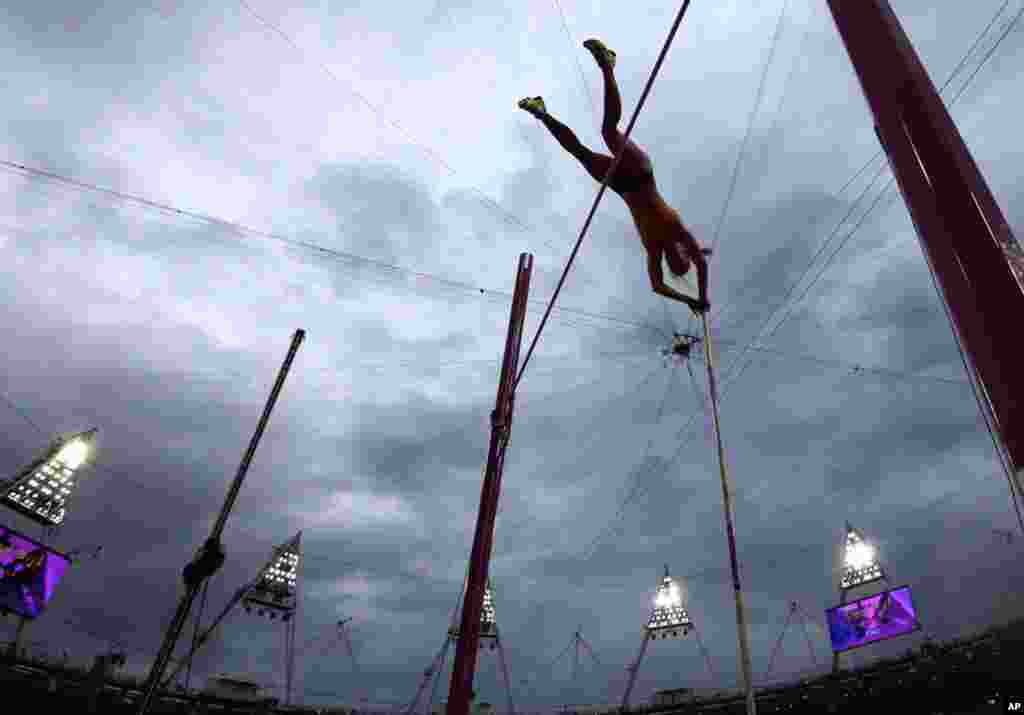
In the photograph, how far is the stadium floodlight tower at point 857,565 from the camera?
21547 mm

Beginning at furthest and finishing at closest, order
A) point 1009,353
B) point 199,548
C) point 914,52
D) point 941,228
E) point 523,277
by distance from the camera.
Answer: point 523,277, point 199,548, point 914,52, point 941,228, point 1009,353

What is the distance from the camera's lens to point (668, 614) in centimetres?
2536

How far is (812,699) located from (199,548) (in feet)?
94.1

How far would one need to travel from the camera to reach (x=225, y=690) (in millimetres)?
26734

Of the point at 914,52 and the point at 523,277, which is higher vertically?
the point at 523,277

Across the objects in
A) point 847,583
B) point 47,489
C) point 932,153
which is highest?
point 47,489

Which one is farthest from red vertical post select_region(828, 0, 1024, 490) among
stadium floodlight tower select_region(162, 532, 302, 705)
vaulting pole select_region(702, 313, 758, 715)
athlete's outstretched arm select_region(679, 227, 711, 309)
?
stadium floodlight tower select_region(162, 532, 302, 705)

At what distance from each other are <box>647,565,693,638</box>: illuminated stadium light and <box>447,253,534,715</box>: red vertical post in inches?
818

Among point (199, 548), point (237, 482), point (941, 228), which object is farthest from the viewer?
point (237, 482)

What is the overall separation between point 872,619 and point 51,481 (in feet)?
99.6

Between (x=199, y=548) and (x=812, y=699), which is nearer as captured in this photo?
(x=199, y=548)

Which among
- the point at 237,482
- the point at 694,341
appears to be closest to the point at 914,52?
the point at 237,482

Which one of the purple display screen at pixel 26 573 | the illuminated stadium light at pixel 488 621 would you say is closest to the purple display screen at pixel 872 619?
the illuminated stadium light at pixel 488 621

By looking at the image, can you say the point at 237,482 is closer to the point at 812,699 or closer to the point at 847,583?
the point at 847,583
